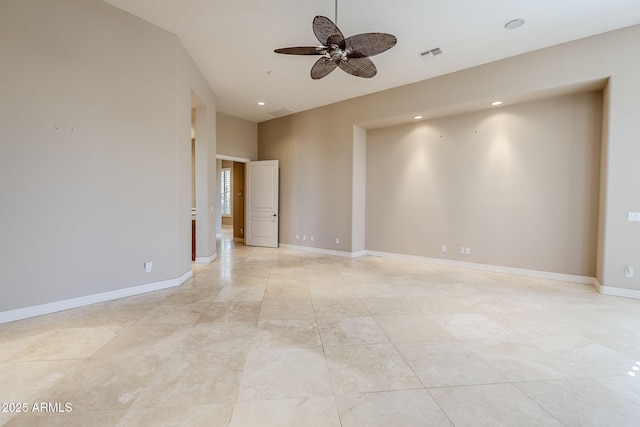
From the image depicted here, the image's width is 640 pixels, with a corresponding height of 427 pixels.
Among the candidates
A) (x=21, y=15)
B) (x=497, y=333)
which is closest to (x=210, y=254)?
(x=21, y=15)

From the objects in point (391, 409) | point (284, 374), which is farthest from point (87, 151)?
point (391, 409)

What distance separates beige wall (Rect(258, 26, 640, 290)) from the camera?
145 inches

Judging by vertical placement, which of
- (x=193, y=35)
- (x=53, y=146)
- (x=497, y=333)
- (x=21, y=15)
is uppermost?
(x=193, y=35)

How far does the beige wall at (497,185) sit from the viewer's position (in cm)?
434

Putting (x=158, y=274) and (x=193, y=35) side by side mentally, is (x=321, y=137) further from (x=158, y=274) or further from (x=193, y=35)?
(x=158, y=274)

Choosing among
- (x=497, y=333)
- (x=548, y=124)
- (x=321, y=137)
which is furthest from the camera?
(x=321, y=137)

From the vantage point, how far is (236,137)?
7.61m

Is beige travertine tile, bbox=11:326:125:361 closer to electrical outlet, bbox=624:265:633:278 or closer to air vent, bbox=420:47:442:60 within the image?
air vent, bbox=420:47:442:60

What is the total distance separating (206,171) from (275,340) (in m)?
4.17

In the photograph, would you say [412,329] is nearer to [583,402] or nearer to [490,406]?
[490,406]

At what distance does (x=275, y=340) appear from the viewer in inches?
98.3

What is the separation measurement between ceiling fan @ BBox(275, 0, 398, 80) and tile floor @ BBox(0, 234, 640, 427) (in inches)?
117

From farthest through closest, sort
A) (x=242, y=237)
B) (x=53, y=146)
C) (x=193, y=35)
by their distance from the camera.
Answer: (x=242, y=237) → (x=193, y=35) → (x=53, y=146)

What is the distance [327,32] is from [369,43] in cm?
47
